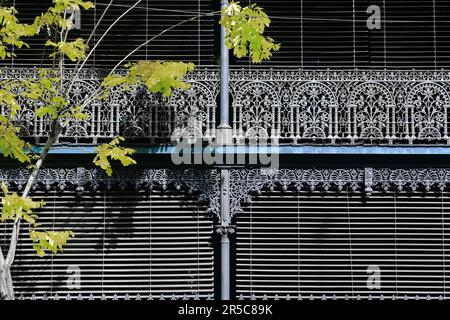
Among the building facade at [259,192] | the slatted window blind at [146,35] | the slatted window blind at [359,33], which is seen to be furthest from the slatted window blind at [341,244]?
the slatted window blind at [146,35]

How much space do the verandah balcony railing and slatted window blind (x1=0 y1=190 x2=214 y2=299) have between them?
1.23m

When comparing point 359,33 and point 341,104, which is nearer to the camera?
point 341,104

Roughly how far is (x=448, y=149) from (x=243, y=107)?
12.6 ft

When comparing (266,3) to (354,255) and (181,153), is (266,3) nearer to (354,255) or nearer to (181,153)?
(181,153)

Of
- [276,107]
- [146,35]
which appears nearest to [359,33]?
[276,107]

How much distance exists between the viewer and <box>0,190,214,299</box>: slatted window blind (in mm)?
15555

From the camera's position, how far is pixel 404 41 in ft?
54.0

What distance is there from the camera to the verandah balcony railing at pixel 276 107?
1538 centimetres

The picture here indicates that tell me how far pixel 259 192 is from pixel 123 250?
2.72 m

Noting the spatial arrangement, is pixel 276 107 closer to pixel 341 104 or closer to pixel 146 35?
pixel 341 104

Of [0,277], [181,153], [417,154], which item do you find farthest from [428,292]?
[0,277]

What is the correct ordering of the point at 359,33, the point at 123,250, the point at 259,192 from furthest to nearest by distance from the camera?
1. the point at 359,33
2. the point at 123,250
3. the point at 259,192

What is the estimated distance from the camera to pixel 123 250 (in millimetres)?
15578
